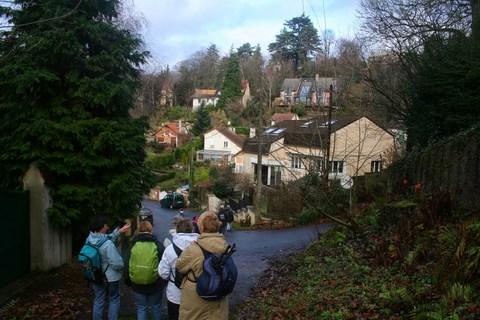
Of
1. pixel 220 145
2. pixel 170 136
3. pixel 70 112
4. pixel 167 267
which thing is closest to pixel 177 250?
pixel 167 267

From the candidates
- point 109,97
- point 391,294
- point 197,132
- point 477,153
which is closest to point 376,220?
point 477,153

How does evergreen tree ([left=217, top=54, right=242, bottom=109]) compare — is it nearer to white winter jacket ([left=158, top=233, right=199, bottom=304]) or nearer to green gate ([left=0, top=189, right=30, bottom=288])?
green gate ([left=0, top=189, right=30, bottom=288])

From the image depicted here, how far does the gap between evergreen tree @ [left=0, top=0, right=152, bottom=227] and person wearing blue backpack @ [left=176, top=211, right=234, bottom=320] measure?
16.8 ft

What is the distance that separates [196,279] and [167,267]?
804mm

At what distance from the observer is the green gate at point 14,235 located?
759cm

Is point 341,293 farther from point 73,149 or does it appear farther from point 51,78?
point 51,78

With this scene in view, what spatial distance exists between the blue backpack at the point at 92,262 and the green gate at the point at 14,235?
7.60ft

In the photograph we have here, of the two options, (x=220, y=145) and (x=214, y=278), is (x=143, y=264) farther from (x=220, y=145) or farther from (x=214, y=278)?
(x=220, y=145)

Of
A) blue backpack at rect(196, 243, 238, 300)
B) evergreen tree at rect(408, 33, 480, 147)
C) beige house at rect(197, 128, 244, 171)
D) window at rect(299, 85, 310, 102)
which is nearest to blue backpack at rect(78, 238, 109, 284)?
blue backpack at rect(196, 243, 238, 300)

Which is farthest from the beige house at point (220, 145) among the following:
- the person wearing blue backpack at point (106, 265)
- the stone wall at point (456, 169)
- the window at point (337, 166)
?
the person wearing blue backpack at point (106, 265)

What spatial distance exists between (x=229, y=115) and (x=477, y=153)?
61.5 meters

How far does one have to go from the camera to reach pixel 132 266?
5.58 meters

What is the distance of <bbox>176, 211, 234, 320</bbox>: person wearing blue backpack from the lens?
4629 mm

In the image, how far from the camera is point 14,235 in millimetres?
8055
